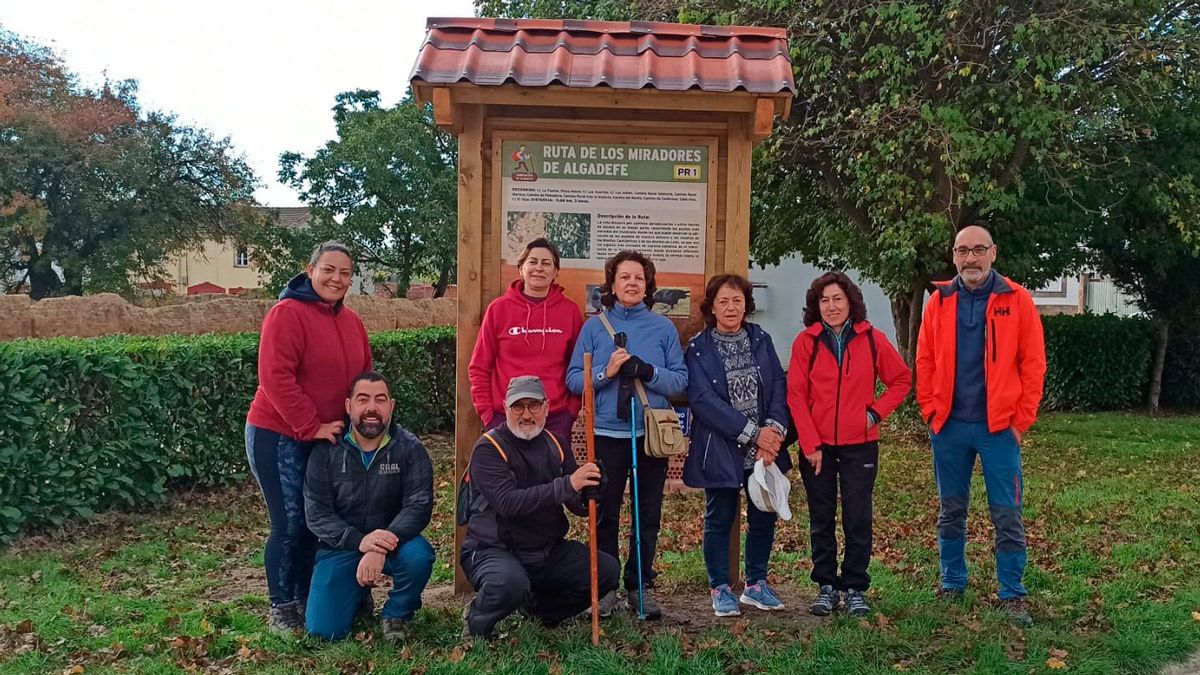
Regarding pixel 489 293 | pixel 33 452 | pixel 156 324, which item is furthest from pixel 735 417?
pixel 156 324

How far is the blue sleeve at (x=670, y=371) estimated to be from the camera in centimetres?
484

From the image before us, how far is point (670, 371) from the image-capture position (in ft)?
16.0

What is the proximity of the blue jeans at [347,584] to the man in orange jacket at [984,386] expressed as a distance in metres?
2.84

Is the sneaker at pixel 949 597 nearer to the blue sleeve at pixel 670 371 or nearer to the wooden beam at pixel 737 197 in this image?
the blue sleeve at pixel 670 371

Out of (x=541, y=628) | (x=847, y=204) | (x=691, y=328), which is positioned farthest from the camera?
(x=847, y=204)

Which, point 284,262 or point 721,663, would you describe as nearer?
point 721,663

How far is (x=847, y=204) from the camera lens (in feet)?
40.6

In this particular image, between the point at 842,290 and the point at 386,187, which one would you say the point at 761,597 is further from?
the point at 386,187

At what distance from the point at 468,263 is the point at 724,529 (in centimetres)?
203

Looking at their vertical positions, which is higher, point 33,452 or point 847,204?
point 847,204

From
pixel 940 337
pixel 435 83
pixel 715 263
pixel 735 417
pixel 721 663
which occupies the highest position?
pixel 435 83

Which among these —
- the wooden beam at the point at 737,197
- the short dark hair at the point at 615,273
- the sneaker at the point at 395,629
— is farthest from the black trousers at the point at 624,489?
the wooden beam at the point at 737,197

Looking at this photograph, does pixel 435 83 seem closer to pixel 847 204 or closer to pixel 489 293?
pixel 489 293

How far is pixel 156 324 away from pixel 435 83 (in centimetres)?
1151
